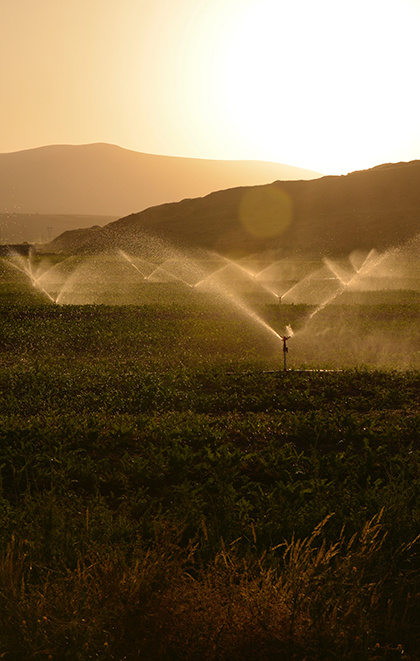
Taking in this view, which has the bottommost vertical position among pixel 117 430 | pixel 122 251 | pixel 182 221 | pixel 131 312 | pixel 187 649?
pixel 187 649

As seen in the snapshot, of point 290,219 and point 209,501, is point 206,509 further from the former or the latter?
point 290,219

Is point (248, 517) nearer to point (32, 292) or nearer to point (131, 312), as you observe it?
point (131, 312)

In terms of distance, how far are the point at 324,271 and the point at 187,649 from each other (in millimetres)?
54852

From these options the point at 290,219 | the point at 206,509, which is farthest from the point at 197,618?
the point at 290,219

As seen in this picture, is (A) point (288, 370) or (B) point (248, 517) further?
(A) point (288, 370)

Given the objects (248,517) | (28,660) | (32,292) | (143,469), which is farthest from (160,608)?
(32,292)

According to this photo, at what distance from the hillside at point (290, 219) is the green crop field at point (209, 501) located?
6660 cm

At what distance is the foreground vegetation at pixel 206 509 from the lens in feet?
15.4

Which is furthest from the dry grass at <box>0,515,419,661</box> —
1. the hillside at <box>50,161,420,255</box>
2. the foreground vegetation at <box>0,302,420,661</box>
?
the hillside at <box>50,161,420,255</box>

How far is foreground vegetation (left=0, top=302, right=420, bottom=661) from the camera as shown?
4699 millimetres

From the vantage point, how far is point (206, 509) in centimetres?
745

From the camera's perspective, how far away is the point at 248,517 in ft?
23.0

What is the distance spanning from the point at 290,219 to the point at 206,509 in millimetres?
91917

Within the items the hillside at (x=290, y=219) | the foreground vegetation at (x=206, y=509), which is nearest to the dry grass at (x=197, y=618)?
the foreground vegetation at (x=206, y=509)
